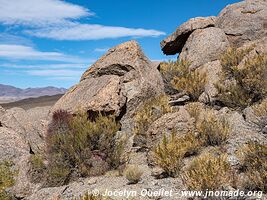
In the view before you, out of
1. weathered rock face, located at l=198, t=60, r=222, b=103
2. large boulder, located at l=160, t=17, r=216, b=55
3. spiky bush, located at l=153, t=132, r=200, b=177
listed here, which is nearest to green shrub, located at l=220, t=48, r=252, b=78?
weathered rock face, located at l=198, t=60, r=222, b=103

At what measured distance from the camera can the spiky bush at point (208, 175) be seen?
682 centimetres

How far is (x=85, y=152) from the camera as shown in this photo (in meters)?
10.2

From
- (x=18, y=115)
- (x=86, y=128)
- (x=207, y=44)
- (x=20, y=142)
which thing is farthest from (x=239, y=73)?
(x=18, y=115)

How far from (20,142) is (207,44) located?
33.8 ft

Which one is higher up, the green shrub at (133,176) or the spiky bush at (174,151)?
the spiky bush at (174,151)

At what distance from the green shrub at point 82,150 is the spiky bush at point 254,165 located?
4.06m

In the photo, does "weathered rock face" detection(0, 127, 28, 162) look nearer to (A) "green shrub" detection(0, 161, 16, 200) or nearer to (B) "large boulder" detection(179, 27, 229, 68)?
(A) "green shrub" detection(0, 161, 16, 200)

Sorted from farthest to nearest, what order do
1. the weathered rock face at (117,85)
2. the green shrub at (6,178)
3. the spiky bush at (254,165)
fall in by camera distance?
1. the weathered rock face at (117,85)
2. the green shrub at (6,178)
3. the spiky bush at (254,165)

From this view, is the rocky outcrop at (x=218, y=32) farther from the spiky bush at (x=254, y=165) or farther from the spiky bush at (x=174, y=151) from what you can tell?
the spiky bush at (x=254, y=165)

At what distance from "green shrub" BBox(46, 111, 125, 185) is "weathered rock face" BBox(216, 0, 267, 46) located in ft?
34.2

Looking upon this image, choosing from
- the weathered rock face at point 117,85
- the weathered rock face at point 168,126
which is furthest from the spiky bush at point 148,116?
the weathered rock face at point 117,85

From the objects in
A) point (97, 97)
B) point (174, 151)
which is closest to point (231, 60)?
point (97, 97)

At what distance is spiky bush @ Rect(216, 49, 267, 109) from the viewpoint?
11.9m

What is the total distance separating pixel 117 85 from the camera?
13586 millimetres
